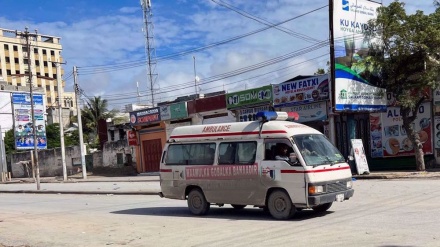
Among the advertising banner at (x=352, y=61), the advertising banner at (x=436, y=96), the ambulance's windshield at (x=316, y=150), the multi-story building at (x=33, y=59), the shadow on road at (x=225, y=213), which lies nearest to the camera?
the ambulance's windshield at (x=316, y=150)

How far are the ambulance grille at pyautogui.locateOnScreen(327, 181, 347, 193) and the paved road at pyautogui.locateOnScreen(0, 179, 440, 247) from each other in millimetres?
583

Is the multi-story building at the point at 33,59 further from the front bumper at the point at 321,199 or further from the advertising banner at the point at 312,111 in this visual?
the front bumper at the point at 321,199

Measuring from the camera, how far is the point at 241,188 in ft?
38.0

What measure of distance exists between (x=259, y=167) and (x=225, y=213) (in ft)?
7.23

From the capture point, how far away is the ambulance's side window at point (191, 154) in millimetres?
12320

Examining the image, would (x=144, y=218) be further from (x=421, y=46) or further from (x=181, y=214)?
(x=421, y=46)

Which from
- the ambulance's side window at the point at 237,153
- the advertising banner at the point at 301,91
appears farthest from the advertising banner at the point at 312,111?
the ambulance's side window at the point at 237,153

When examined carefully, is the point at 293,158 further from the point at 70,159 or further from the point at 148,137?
the point at 70,159

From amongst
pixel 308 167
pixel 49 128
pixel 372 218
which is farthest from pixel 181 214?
pixel 49 128

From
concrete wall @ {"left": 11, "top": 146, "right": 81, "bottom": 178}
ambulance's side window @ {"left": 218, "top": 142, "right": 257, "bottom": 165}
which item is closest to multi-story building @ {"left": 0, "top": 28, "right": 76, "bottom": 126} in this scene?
concrete wall @ {"left": 11, "top": 146, "right": 81, "bottom": 178}

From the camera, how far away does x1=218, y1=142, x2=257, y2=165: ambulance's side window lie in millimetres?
11500

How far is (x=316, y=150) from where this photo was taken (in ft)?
36.1

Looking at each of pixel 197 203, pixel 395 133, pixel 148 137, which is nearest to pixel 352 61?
pixel 395 133

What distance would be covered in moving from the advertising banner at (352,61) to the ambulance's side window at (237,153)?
10900 mm
